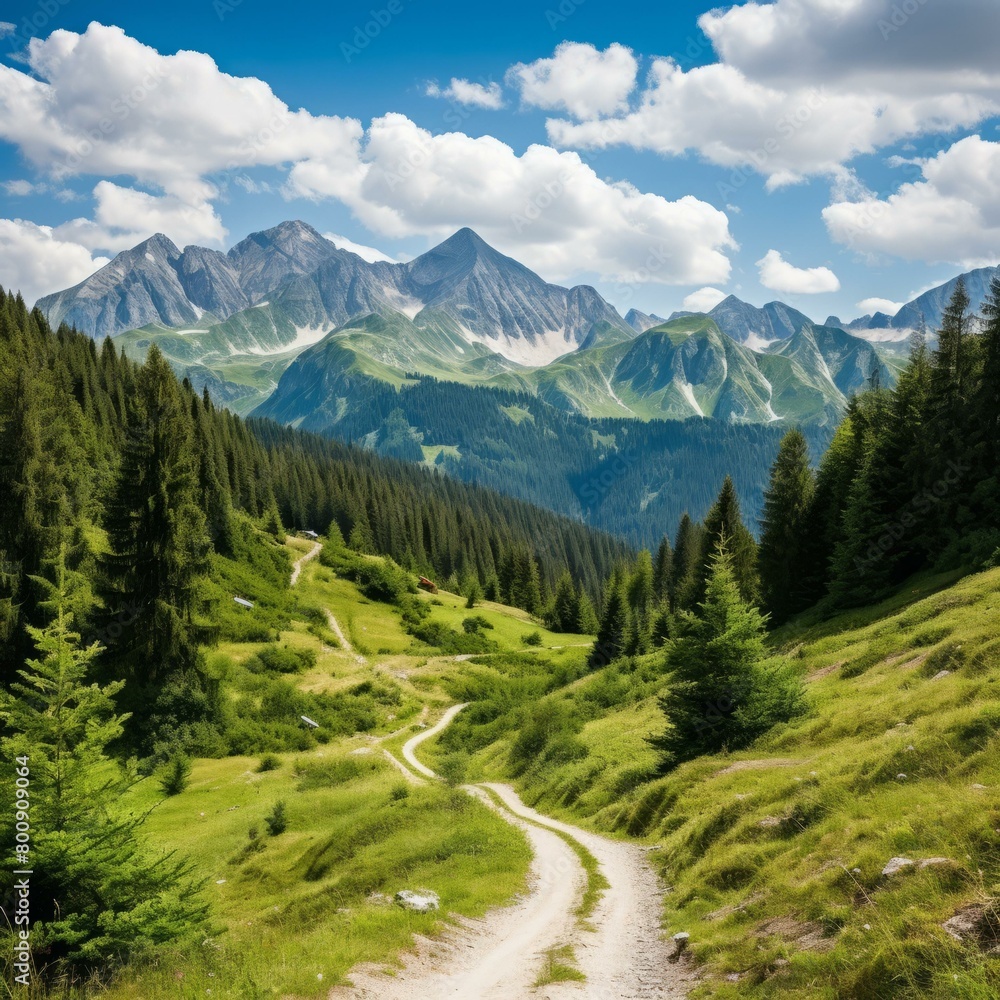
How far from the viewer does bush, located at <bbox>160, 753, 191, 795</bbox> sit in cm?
3659

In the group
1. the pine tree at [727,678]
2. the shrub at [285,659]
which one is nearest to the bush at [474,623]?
the shrub at [285,659]

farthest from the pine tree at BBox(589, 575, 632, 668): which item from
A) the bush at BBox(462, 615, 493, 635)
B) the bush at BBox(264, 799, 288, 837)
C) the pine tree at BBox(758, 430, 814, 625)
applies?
the bush at BBox(264, 799, 288, 837)

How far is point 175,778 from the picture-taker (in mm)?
36688

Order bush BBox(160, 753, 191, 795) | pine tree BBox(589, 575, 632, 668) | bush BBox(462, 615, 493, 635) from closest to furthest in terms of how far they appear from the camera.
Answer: bush BBox(160, 753, 191, 795), pine tree BBox(589, 575, 632, 668), bush BBox(462, 615, 493, 635)

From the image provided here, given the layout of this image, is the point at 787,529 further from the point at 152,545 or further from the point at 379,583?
the point at 379,583

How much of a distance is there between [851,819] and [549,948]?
6790 mm

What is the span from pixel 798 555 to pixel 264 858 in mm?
45013

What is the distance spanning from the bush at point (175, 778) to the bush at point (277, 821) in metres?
8.68

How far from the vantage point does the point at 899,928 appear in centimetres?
868

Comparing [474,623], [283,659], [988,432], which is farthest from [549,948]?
[474,623]

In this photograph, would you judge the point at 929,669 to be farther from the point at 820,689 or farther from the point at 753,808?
the point at 753,808

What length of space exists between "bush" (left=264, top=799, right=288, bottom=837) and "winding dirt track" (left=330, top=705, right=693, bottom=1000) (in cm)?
1493

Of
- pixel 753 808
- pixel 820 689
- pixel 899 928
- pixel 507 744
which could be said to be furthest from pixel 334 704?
pixel 899 928

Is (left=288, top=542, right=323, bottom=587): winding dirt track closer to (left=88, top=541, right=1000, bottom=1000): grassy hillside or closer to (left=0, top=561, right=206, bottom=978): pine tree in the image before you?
(left=88, top=541, right=1000, bottom=1000): grassy hillside
